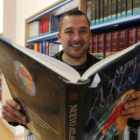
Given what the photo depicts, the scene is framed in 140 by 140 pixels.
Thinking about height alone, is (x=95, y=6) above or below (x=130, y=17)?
above

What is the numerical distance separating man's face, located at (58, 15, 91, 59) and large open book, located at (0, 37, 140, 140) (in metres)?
0.38

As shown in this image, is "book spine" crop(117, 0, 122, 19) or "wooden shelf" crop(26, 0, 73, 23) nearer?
"book spine" crop(117, 0, 122, 19)

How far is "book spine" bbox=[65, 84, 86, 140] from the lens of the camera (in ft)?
0.92

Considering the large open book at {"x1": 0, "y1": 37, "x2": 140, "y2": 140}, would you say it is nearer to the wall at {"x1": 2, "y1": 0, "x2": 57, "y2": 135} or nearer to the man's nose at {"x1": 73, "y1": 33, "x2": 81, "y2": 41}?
the man's nose at {"x1": 73, "y1": 33, "x2": 81, "y2": 41}

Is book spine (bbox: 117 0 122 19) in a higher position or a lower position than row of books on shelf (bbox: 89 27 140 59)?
higher

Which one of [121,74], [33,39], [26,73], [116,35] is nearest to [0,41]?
[26,73]

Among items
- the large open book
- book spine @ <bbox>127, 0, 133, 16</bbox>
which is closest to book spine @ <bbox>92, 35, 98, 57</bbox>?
book spine @ <bbox>127, 0, 133, 16</bbox>

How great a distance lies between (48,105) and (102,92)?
0.45ft

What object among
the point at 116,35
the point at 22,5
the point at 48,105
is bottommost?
the point at 48,105

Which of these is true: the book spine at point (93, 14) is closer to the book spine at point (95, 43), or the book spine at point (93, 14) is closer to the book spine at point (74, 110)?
the book spine at point (95, 43)

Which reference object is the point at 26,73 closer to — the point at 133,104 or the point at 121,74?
the point at 121,74

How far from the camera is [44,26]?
1.59 m

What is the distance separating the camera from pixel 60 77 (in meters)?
0.28

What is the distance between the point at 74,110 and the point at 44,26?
1428mm
